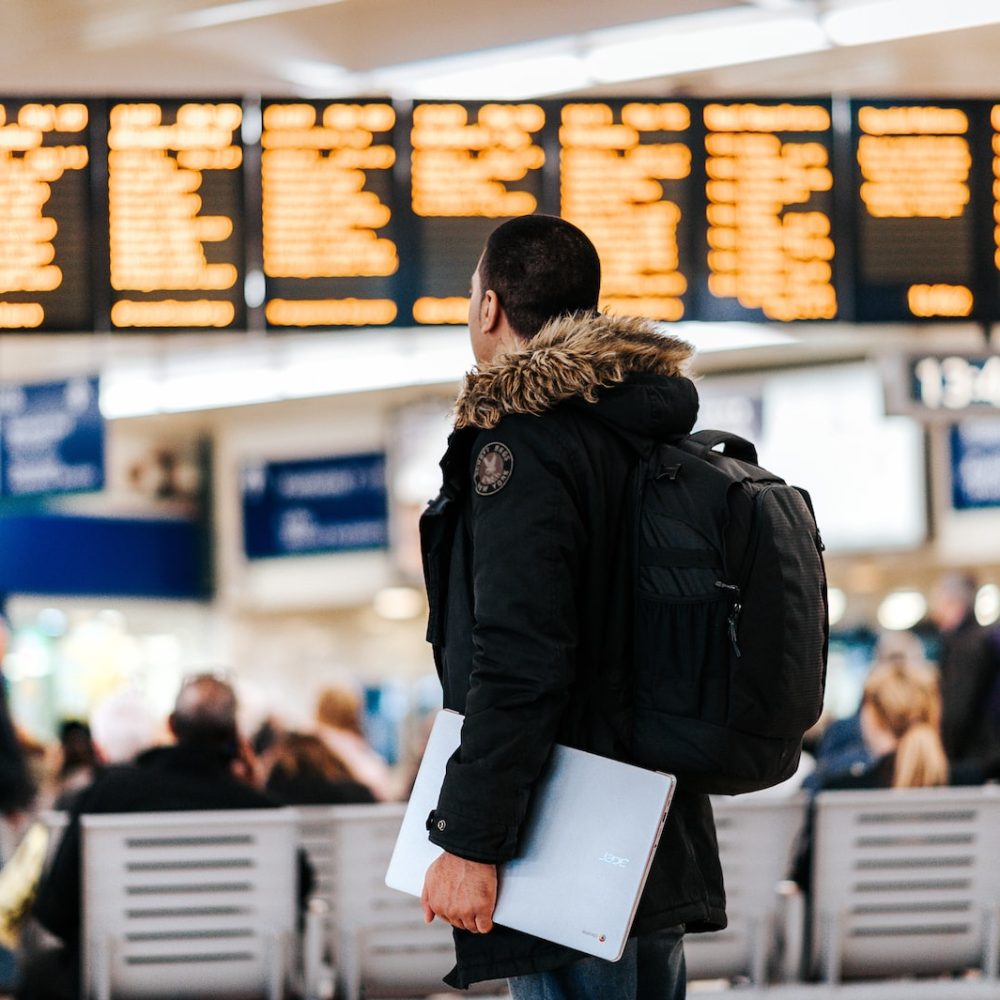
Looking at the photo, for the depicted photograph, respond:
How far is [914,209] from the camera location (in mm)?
5855

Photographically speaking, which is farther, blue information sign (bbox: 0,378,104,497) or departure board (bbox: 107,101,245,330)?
blue information sign (bbox: 0,378,104,497)

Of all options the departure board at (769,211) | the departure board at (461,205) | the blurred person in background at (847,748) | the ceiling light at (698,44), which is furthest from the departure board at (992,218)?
the blurred person in background at (847,748)

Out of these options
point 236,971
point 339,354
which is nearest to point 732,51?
point 236,971

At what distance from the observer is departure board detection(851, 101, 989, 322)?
5.82m

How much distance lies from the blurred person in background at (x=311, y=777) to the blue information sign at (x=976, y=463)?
7.00 m

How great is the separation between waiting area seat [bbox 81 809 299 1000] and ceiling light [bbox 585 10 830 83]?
3158 millimetres

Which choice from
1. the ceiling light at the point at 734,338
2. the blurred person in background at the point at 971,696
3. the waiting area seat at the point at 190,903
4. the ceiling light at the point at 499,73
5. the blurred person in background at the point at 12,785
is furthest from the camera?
the ceiling light at the point at 734,338

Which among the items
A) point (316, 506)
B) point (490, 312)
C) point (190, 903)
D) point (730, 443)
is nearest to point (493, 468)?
point (490, 312)

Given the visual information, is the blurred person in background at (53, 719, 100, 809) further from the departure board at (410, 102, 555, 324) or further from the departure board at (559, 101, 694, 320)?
the departure board at (559, 101, 694, 320)

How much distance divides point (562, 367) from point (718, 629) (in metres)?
0.41

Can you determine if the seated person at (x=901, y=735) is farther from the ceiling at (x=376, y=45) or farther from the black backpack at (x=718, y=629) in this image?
the black backpack at (x=718, y=629)

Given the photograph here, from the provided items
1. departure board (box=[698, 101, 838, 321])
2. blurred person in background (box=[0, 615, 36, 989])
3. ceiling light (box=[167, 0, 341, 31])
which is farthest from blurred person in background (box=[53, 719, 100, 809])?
departure board (box=[698, 101, 838, 321])

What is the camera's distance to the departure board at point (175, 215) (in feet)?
18.0

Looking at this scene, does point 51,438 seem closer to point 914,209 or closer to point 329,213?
point 329,213
